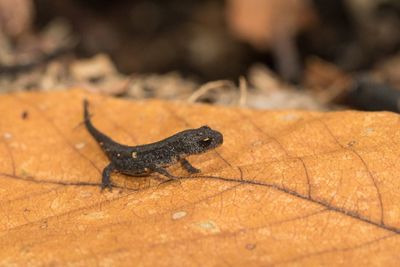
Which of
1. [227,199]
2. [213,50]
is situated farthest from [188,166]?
[213,50]

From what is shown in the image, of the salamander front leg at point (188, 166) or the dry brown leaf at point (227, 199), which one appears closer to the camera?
the dry brown leaf at point (227, 199)

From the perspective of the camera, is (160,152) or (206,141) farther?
(160,152)

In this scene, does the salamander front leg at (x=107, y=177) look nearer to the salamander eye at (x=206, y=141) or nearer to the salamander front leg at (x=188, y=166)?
the salamander front leg at (x=188, y=166)

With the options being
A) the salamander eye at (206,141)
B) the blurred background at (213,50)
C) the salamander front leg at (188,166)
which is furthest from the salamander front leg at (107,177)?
the blurred background at (213,50)

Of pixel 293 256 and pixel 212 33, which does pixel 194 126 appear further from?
pixel 212 33

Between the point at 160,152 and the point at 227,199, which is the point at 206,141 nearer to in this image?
the point at 160,152
